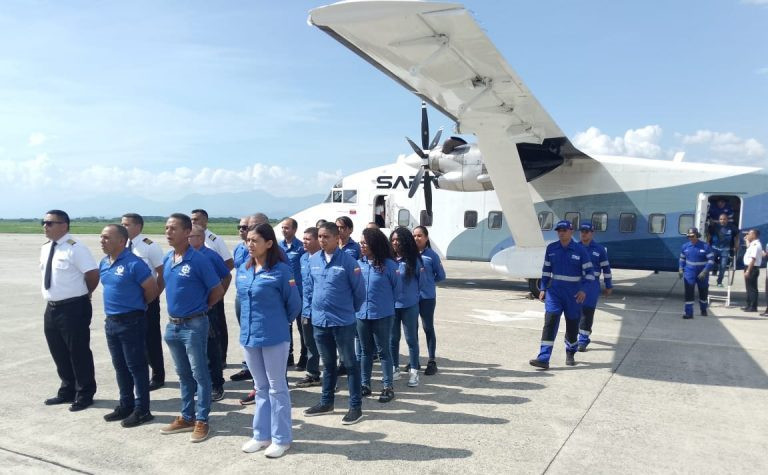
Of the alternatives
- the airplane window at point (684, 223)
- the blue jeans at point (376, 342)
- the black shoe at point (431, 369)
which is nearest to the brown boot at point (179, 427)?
the blue jeans at point (376, 342)

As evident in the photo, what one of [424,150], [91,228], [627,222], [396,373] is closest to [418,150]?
[424,150]

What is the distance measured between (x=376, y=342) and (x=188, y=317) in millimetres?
2045

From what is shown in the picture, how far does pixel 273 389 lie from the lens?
4492mm

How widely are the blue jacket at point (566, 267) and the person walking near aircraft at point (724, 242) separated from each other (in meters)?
8.28

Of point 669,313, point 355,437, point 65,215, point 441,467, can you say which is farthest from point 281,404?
point 669,313

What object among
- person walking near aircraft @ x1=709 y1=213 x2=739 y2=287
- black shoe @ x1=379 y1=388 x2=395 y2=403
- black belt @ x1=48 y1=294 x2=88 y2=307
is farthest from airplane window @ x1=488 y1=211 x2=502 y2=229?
black belt @ x1=48 y1=294 x2=88 y2=307

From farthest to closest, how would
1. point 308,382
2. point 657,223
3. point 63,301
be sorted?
point 657,223 → point 308,382 → point 63,301

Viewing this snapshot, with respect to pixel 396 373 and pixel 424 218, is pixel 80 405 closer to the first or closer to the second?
pixel 396 373

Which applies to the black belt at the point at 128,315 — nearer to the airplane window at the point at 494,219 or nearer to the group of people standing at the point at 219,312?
the group of people standing at the point at 219,312

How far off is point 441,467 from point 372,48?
5.00m

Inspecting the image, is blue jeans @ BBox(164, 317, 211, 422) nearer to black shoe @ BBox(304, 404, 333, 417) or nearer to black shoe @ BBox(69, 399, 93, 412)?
black shoe @ BBox(304, 404, 333, 417)

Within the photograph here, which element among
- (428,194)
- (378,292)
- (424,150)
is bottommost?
(378,292)

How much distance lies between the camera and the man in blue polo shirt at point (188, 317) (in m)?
4.79

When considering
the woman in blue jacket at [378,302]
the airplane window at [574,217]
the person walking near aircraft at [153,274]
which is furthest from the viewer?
the airplane window at [574,217]
